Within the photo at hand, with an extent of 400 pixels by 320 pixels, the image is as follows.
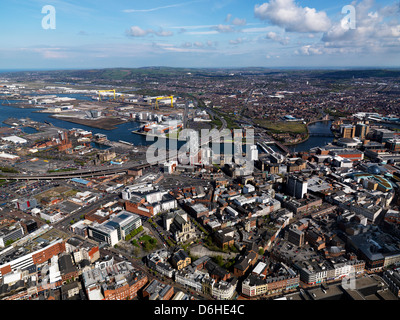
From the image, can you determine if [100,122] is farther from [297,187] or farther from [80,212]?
[297,187]

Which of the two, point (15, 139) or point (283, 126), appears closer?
point (15, 139)

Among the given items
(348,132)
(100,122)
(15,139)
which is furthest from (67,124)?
(348,132)

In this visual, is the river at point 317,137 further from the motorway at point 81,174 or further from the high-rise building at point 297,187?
the motorway at point 81,174

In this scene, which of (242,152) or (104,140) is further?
(104,140)

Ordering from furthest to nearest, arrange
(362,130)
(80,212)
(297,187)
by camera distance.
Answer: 1. (362,130)
2. (297,187)
3. (80,212)

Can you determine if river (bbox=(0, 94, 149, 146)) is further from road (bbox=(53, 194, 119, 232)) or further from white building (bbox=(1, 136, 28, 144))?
road (bbox=(53, 194, 119, 232))
